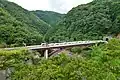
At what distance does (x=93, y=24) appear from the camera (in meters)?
63.1

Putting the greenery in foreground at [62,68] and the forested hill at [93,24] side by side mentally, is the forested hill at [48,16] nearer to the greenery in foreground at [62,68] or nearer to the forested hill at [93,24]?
the forested hill at [93,24]

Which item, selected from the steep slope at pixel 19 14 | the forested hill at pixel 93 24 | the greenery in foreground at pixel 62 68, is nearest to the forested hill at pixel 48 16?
the steep slope at pixel 19 14

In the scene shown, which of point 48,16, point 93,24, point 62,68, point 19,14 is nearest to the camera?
point 62,68

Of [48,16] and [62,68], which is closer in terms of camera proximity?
[62,68]

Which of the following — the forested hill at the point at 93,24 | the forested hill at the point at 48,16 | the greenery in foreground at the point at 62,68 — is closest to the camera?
the greenery in foreground at the point at 62,68

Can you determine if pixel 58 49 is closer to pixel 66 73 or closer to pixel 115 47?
pixel 115 47

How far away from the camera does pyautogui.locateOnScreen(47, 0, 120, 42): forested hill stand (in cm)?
6128

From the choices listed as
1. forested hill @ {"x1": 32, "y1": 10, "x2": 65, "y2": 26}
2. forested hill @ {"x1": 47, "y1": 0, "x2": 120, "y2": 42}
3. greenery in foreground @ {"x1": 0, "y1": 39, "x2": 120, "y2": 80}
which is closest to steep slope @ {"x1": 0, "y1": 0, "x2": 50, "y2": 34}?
forested hill @ {"x1": 47, "y1": 0, "x2": 120, "y2": 42}

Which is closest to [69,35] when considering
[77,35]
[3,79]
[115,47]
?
[77,35]

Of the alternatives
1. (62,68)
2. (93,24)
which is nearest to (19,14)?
(93,24)

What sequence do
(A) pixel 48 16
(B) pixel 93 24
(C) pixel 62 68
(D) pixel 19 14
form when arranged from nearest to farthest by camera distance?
1. (C) pixel 62 68
2. (B) pixel 93 24
3. (D) pixel 19 14
4. (A) pixel 48 16

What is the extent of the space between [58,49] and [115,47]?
514 inches

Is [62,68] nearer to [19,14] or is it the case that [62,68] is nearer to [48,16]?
[19,14]

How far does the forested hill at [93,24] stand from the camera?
61281 mm
